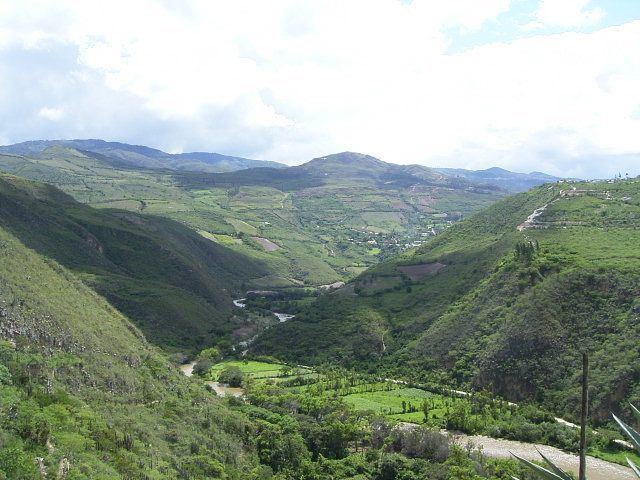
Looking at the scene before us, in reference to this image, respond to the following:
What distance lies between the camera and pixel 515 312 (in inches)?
3656

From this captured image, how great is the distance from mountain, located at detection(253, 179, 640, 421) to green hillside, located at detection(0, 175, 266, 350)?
66.5ft

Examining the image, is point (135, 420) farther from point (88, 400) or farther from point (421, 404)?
point (421, 404)

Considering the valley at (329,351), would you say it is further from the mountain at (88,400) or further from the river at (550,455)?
the river at (550,455)

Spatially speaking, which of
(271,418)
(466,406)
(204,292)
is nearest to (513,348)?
(466,406)

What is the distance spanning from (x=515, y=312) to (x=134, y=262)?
100m

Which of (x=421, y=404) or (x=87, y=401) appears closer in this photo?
(x=87, y=401)

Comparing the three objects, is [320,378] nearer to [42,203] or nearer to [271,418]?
[271,418]

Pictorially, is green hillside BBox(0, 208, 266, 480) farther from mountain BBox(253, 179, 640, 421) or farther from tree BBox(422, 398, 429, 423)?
mountain BBox(253, 179, 640, 421)

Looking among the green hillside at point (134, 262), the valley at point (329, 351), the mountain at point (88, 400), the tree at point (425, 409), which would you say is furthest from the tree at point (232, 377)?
the tree at point (425, 409)

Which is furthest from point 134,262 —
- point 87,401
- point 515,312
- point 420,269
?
point 87,401

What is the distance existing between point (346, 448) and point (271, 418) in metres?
9.77

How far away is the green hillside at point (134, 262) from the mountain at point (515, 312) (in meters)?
20.3

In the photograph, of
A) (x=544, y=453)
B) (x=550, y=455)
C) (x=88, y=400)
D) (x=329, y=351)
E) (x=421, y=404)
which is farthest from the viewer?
(x=329, y=351)

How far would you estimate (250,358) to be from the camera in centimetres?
10888
